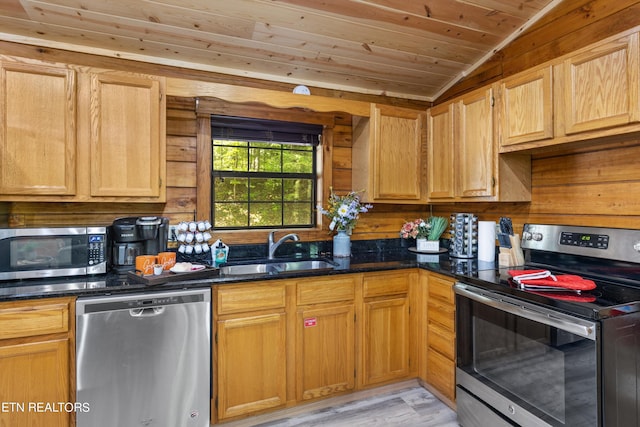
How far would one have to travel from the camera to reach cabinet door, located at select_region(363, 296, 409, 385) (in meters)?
2.37

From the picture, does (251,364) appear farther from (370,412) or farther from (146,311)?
(370,412)

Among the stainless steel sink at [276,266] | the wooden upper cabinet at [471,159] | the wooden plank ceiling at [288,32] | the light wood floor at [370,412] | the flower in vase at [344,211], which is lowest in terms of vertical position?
the light wood floor at [370,412]

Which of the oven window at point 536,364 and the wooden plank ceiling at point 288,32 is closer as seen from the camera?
the oven window at point 536,364

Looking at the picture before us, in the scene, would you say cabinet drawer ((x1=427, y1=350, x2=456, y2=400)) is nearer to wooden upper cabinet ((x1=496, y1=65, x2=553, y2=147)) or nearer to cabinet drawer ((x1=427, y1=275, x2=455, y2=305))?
cabinet drawer ((x1=427, y1=275, x2=455, y2=305))

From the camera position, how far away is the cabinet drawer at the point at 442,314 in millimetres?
2188

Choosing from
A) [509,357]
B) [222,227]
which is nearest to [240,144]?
[222,227]

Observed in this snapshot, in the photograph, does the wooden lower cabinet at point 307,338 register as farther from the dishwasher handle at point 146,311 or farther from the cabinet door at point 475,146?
the cabinet door at point 475,146

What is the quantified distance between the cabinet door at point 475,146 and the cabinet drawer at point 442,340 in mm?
946

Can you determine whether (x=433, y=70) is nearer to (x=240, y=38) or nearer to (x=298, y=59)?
(x=298, y=59)

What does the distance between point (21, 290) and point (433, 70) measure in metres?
3.08

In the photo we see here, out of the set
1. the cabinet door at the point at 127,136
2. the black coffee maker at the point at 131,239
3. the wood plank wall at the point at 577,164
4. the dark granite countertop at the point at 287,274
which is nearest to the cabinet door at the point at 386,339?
the dark granite countertop at the point at 287,274

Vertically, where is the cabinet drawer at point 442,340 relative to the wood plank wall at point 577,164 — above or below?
below

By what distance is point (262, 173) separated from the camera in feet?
9.39

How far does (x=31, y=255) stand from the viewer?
187 centimetres
